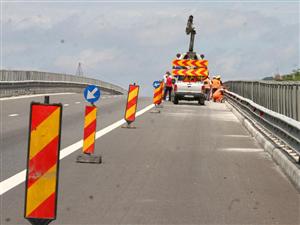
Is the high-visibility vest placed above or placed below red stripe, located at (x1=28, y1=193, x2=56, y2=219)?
above

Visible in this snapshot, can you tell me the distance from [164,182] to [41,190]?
499 centimetres

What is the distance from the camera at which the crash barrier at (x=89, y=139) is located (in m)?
13.5

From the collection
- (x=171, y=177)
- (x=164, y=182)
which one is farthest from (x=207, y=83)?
(x=164, y=182)

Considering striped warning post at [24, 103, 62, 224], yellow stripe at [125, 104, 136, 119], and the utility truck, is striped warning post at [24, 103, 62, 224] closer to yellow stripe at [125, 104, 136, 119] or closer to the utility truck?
yellow stripe at [125, 104, 136, 119]

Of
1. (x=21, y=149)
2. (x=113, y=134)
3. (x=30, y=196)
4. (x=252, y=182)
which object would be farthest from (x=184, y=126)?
(x=30, y=196)

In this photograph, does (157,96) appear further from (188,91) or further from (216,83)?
(216,83)

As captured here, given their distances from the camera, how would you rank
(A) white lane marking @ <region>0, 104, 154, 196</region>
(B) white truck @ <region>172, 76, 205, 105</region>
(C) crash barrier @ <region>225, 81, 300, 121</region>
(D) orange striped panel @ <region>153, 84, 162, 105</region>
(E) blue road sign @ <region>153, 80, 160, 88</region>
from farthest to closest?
(B) white truck @ <region>172, 76, 205, 105</region> < (E) blue road sign @ <region>153, 80, 160, 88</region> < (D) orange striped panel @ <region>153, 84, 162, 105</region> < (C) crash barrier @ <region>225, 81, 300, 121</region> < (A) white lane marking @ <region>0, 104, 154, 196</region>

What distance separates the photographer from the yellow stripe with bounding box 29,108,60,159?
634 centimetres

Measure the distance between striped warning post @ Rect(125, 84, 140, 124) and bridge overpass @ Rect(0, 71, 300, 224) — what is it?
0.74 metres

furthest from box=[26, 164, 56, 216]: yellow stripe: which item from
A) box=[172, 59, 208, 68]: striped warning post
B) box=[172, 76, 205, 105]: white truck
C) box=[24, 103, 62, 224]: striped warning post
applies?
box=[172, 59, 208, 68]: striped warning post

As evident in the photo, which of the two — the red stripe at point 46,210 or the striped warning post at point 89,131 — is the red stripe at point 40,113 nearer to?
the red stripe at point 46,210

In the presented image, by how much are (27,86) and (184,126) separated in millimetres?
21191

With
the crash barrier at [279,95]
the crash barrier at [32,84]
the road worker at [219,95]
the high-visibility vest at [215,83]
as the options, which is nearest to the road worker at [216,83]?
the high-visibility vest at [215,83]

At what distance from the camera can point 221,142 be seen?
18172 mm
